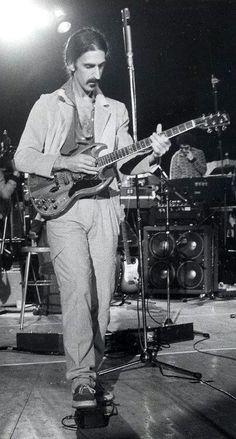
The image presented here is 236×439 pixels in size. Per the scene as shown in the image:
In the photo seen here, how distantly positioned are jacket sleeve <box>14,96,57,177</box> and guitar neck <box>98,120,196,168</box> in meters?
0.29

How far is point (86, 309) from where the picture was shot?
2.66 meters

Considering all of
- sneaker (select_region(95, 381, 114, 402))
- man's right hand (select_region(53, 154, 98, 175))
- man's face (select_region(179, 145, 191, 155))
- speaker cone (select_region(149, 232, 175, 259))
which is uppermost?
man's face (select_region(179, 145, 191, 155))

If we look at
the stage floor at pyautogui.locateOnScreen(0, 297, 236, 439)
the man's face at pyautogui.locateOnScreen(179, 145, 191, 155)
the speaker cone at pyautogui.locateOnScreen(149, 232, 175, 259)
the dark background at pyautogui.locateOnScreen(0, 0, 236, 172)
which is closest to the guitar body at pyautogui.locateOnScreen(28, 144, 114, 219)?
the stage floor at pyautogui.locateOnScreen(0, 297, 236, 439)

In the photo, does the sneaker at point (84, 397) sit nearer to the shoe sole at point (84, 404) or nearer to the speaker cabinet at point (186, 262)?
the shoe sole at point (84, 404)

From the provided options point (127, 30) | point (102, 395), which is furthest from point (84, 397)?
point (127, 30)

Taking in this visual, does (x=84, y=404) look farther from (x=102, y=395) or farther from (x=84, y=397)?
(x=102, y=395)

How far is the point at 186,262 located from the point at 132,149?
462cm

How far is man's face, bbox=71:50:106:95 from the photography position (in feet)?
9.40

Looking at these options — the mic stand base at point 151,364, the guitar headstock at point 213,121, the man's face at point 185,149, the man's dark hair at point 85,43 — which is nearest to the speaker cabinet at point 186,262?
the man's face at point 185,149

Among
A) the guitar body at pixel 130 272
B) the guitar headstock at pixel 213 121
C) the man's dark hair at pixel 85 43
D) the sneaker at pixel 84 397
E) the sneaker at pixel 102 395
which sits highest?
the man's dark hair at pixel 85 43

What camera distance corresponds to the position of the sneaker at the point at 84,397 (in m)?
2.49

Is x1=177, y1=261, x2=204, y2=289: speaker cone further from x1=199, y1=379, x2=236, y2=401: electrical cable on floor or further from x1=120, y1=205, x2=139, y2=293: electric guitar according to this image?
x1=199, y1=379, x2=236, y2=401: electrical cable on floor

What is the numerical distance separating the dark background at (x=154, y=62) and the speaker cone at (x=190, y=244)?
481 cm

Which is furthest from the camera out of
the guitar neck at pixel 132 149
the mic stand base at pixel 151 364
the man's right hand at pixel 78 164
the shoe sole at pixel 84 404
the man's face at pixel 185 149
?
the man's face at pixel 185 149
